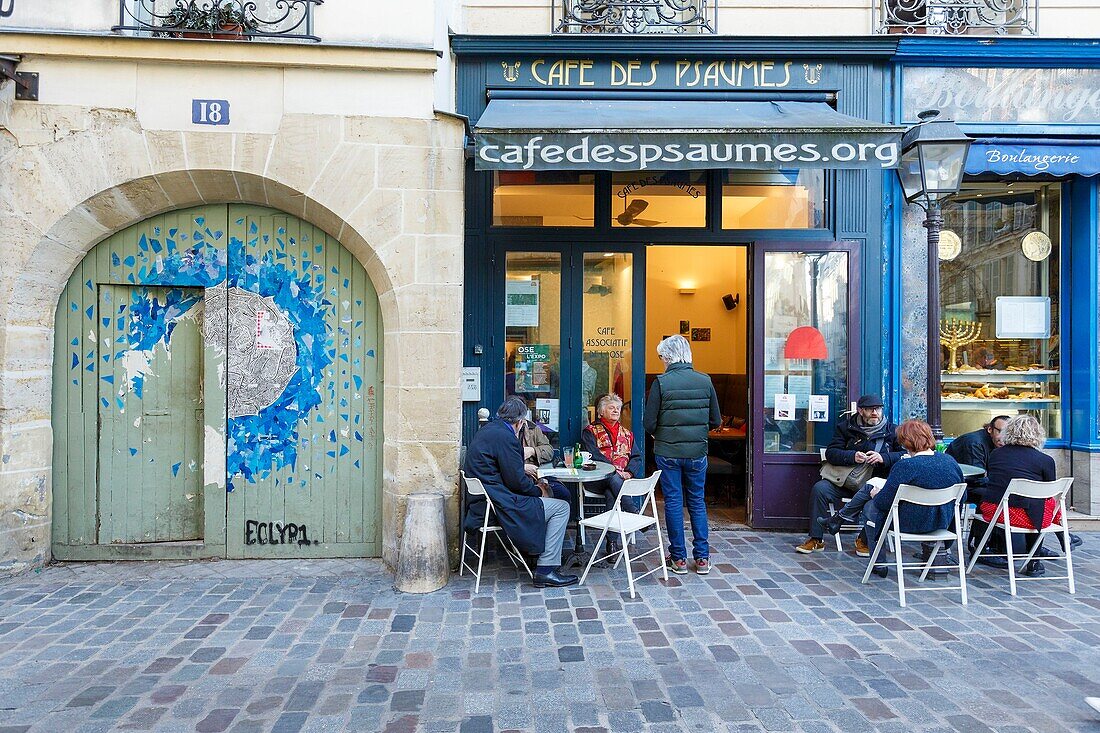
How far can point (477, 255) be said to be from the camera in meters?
6.24

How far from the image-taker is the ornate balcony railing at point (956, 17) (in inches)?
248

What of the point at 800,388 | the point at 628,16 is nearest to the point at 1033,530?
the point at 800,388

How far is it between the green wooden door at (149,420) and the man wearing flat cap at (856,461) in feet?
17.6

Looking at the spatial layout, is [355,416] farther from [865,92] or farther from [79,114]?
[865,92]

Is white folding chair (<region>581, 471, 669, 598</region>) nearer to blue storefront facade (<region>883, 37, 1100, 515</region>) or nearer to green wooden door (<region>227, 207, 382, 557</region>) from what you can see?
green wooden door (<region>227, 207, 382, 557</region>)

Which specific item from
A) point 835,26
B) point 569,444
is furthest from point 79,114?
point 835,26

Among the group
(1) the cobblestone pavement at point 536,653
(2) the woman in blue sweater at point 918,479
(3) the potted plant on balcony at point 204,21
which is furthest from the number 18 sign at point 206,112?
(2) the woman in blue sweater at point 918,479

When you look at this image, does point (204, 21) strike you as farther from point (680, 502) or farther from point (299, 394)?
point (680, 502)

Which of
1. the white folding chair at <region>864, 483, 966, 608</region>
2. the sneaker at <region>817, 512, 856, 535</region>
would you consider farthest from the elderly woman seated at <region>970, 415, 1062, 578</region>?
the sneaker at <region>817, 512, 856, 535</region>

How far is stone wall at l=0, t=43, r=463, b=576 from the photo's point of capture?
16.0 ft

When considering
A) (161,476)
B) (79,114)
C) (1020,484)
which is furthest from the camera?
(161,476)

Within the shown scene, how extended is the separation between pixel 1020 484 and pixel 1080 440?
2.78 meters

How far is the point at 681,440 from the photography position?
504cm

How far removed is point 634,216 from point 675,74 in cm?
143
